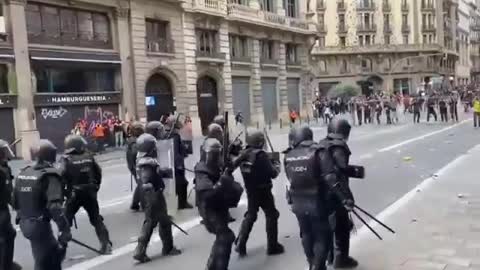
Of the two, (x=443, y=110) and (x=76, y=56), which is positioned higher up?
(x=76, y=56)

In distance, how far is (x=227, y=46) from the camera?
38656mm

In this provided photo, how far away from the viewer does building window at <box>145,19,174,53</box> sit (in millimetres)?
32125

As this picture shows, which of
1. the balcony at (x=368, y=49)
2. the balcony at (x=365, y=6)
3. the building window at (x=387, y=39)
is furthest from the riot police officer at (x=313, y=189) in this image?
the building window at (x=387, y=39)

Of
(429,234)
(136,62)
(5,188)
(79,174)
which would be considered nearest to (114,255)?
(79,174)

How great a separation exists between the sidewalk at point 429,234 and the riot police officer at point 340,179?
255mm

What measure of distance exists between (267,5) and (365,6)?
4068 cm

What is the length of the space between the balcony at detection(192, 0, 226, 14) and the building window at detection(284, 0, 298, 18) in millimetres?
11075

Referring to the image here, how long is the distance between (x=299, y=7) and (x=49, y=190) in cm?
4558

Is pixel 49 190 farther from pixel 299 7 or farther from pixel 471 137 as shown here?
pixel 299 7

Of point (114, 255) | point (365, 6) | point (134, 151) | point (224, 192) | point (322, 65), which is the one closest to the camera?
point (224, 192)

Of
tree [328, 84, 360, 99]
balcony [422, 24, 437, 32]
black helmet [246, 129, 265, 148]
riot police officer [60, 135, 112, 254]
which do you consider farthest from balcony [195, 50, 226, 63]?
balcony [422, 24, 437, 32]

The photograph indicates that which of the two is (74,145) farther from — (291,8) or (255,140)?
(291,8)

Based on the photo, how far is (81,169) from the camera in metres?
7.69

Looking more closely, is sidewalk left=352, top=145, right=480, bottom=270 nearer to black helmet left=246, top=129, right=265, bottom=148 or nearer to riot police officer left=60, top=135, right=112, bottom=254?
black helmet left=246, top=129, right=265, bottom=148
